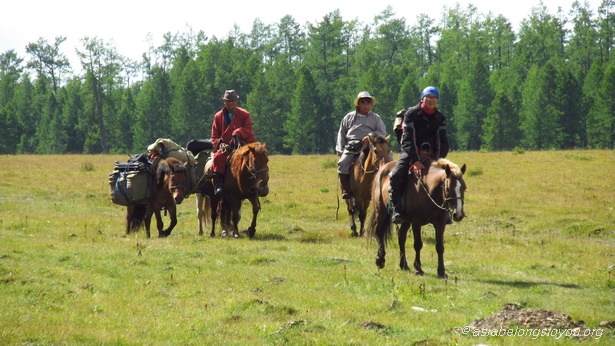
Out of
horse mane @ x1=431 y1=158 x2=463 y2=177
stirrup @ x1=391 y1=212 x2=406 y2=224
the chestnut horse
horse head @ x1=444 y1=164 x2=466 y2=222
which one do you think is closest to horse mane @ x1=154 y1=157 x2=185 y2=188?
the chestnut horse

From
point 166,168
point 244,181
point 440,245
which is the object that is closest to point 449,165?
point 440,245

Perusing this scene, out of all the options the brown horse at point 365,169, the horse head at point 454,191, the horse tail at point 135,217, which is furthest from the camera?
the horse tail at point 135,217

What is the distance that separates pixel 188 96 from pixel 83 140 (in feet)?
75.5

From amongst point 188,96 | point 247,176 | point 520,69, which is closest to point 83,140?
point 188,96

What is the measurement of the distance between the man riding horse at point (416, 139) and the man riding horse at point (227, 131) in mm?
6462

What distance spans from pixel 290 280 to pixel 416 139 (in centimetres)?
306

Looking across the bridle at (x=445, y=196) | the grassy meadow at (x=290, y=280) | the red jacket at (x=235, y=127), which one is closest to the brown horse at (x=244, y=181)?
the red jacket at (x=235, y=127)

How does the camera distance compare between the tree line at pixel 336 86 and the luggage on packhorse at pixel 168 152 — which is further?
the tree line at pixel 336 86

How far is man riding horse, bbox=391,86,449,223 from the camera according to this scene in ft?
41.9

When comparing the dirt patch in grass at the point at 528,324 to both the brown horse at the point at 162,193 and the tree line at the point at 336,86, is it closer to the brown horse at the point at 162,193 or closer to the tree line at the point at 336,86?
the brown horse at the point at 162,193

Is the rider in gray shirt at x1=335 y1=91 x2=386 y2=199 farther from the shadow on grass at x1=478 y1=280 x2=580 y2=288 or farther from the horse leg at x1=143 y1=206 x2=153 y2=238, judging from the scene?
the shadow on grass at x1=478 y1=280 x2=580 y2=288

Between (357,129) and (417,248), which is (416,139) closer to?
(417,248)

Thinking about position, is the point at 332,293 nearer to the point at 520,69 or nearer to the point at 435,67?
the point at 520,69

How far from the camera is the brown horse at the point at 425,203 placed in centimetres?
1181
